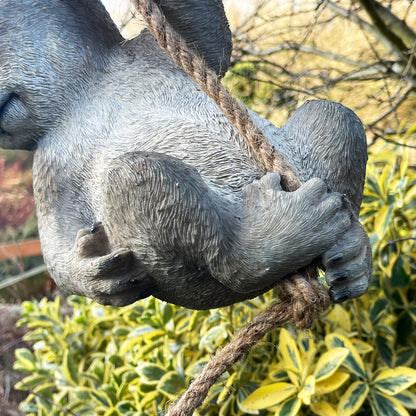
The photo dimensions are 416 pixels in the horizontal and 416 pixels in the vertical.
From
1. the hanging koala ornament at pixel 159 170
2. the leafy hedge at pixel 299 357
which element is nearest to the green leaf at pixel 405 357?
the leafy hedge at pixel 299 357

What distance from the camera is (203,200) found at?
0.40 metres

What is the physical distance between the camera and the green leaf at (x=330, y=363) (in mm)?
899

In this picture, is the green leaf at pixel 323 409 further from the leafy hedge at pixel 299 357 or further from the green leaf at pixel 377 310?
the green leaf at pixel 377 310

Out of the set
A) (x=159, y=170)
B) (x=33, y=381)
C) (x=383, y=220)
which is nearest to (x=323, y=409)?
(x=383, y=220)

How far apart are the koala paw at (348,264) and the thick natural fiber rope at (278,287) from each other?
19 mm

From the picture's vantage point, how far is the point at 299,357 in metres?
0.97

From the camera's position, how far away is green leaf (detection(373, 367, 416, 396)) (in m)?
0.88

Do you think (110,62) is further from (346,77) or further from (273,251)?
(346,77)

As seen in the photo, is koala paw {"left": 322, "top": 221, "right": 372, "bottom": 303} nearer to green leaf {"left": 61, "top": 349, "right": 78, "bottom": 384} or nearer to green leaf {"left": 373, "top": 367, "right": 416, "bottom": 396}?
green leaf {"left": 373, "top": 367, "right": 416, "bottom": 396}

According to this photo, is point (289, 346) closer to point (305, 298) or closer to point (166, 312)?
point (166, 312)

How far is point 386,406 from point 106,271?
748 mm

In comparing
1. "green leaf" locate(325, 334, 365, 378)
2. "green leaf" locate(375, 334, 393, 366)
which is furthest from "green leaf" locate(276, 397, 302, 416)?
"green leaf" locate(375, 334, 393, 366)

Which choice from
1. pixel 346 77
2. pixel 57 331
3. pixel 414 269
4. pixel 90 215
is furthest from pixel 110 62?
pixel 57 331

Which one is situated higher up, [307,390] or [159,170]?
[159,170]
